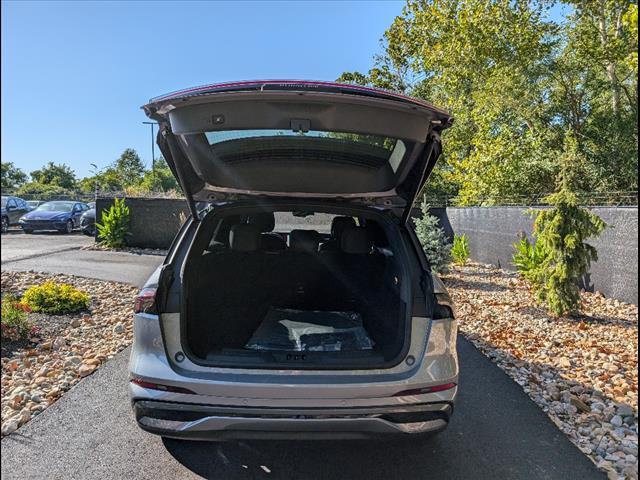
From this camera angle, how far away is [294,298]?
3436 millimetres

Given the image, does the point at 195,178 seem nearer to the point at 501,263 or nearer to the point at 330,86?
the point at 330,86

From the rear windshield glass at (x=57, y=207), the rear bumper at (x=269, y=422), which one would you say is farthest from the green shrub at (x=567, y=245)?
the rear windshield glass at (x=57, y=207)

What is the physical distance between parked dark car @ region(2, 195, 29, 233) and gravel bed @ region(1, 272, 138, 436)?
13278 mm

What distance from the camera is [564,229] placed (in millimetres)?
5148

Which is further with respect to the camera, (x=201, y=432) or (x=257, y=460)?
(x=257, y=460)

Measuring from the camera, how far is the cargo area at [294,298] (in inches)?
92.8

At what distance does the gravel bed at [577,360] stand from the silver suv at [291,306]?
1335 millimetres

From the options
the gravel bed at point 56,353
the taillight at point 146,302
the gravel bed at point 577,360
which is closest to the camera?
the taillight at point 146,302

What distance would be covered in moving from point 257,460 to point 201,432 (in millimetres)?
585

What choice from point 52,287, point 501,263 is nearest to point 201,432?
point 52,287

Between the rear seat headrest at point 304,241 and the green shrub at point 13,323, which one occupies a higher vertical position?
the rear seat headrest at point 304,241

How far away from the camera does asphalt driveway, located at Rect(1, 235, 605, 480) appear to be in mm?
2373

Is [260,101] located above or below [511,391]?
above

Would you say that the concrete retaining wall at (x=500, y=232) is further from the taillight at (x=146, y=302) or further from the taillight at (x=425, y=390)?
Result: the taillight at (x=146, y=302)
